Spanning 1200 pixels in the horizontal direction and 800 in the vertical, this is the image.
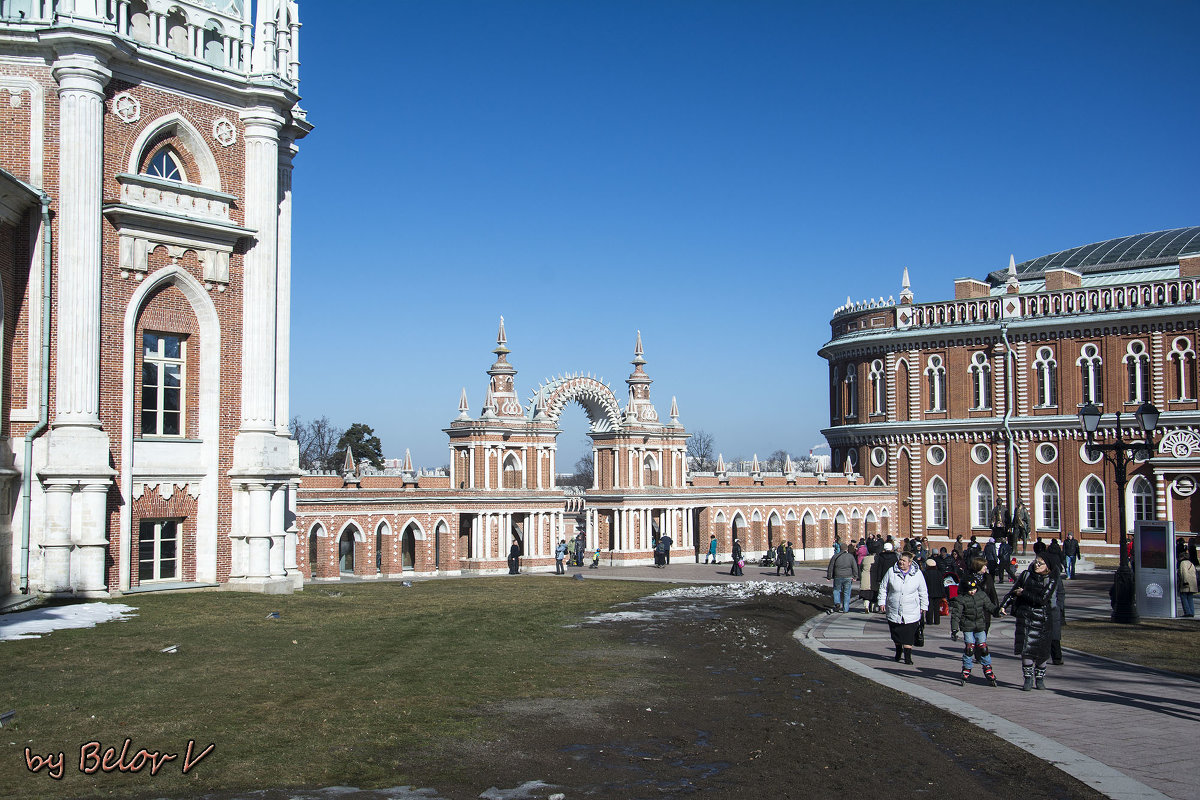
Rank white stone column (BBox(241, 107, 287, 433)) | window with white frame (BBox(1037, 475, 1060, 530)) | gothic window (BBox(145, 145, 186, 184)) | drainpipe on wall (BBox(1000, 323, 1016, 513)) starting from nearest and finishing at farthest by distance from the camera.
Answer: gothic window (BBox(145, 145, 186, 184))
white stone column (BBox(241, 107, 287, 433))
window with white frame (BBox(1037, 475, 1060, 530))
drainpipe on wall (BBox(1000, 323, 1016, 513))

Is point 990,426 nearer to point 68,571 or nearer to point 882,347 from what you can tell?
point 882,347

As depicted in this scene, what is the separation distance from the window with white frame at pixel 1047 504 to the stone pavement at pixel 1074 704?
39.8 m

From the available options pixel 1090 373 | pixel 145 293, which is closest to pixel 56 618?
pixel 145 293

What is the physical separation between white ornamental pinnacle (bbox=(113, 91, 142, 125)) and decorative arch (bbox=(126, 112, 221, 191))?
31 centimetres

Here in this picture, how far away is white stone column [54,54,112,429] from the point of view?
1992 centimetres

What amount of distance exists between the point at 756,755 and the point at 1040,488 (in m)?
52.8

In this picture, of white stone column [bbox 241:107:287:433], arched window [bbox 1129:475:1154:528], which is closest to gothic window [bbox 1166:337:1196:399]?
arched window [bbox 1129:475:1154:528]

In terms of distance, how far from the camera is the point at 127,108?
21.3 m

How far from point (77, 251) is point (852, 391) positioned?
2078 inches

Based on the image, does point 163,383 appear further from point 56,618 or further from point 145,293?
point 56,618

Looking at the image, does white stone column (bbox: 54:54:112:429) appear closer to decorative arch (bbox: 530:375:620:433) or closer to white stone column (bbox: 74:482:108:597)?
white stone column (bbox: 74:482:108:597)

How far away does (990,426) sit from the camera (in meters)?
59.4

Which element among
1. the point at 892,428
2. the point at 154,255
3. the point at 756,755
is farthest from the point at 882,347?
the point at 756,755

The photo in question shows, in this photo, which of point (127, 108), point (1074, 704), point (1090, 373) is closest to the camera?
point (1074, 704)
